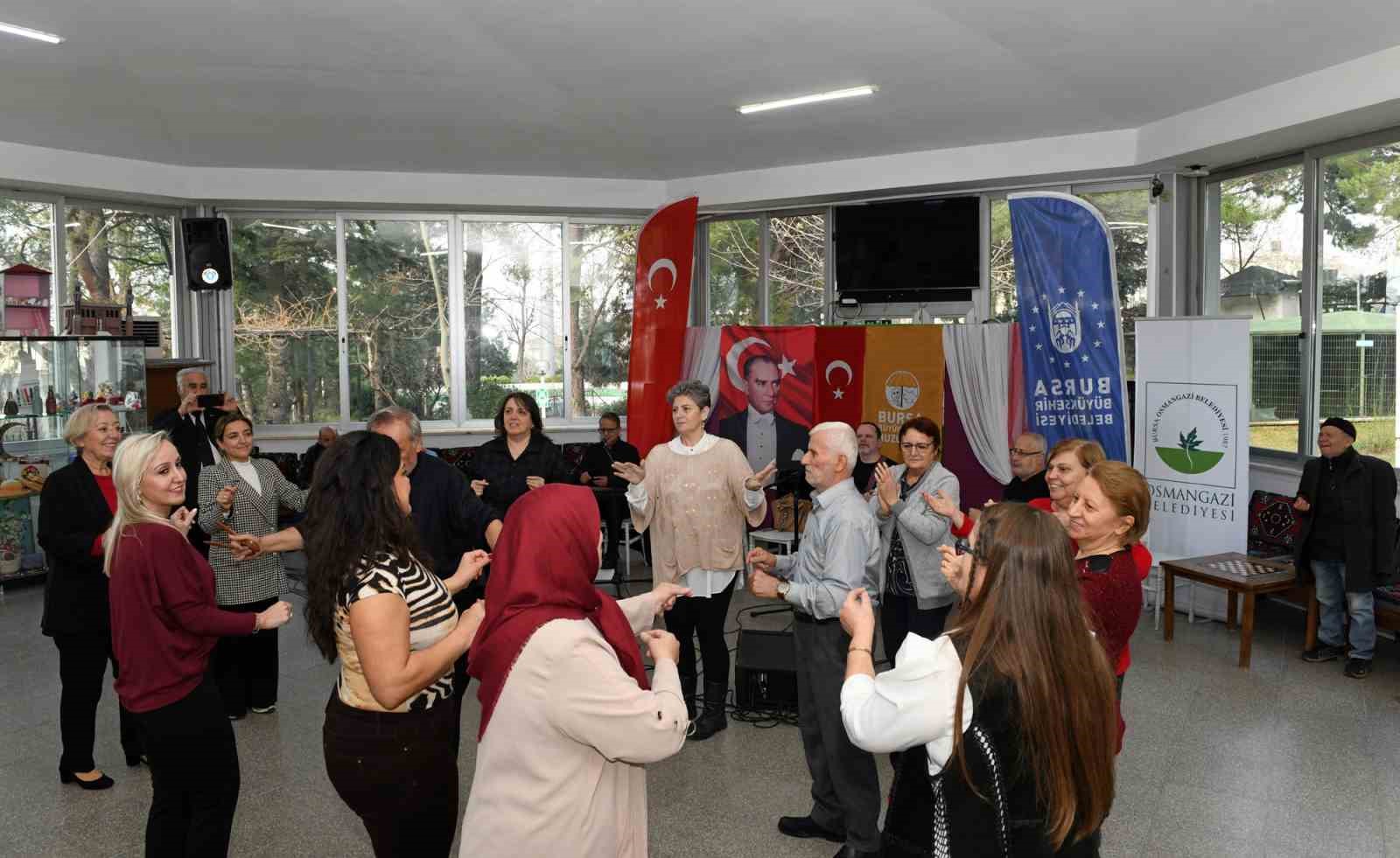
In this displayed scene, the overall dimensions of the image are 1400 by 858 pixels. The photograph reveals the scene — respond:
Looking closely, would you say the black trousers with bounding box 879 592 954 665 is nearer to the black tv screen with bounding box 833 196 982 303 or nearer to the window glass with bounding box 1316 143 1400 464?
the window glass with bounding box 1316 143 1400 464

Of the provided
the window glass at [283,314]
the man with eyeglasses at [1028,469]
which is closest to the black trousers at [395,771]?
the man with eyeglasses at [1028,469]

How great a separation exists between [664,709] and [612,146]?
7777 millimetres

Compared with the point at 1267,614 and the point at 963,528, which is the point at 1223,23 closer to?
the point at 963,528

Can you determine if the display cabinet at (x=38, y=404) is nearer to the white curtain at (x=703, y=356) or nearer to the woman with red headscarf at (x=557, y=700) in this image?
the white curtain at (x=703, y=356)

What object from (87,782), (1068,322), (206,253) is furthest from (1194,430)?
(206,253)

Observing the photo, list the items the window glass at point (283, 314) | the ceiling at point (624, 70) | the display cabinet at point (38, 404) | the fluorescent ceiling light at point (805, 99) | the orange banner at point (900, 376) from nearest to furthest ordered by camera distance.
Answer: the ceiling at point (624, 70) < the fluorescent ceiling light at point (805, 99) < the display cabinet at point (38, 404) < the orange banner at point (900, 376) < the window glass at point (283, 314)

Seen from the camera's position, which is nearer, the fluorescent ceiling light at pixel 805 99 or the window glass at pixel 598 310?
the fluorescent ceiling light at pixel 805 99

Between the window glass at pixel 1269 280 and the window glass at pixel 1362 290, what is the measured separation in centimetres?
26

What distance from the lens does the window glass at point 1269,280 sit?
26.1ft

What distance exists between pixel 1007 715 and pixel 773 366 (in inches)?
292

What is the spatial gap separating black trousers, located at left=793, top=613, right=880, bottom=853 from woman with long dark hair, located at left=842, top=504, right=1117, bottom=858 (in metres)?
1.63

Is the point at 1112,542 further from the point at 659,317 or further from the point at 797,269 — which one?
the point at 797,269

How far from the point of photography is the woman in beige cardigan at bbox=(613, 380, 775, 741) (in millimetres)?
4906

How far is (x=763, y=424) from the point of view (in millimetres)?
9180
